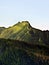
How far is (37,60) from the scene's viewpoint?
173125 millimetres

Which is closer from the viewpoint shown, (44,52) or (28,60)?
(28,60)

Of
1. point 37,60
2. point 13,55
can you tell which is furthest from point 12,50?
point 37,60

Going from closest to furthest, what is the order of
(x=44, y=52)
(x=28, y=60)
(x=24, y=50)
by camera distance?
(x=28, y=60) → (x=24, y=50) → (x=44, y=52)

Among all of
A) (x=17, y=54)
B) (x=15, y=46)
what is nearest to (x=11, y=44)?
(x=15, y=46)

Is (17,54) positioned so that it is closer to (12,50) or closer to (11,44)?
(12,50)

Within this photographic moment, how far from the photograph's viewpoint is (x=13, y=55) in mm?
176500

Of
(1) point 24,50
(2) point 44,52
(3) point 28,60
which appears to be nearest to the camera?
(3) point 28,60

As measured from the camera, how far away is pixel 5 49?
180 m

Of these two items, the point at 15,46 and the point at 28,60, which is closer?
the point at 28,60

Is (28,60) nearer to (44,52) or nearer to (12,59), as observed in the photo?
(12,59)

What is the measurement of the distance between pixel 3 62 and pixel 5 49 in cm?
1153

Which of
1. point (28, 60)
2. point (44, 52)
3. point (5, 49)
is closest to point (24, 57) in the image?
point (28, 60)

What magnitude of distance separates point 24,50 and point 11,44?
12731 millimetres

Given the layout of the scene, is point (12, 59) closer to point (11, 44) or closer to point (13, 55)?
point (13, 55)
